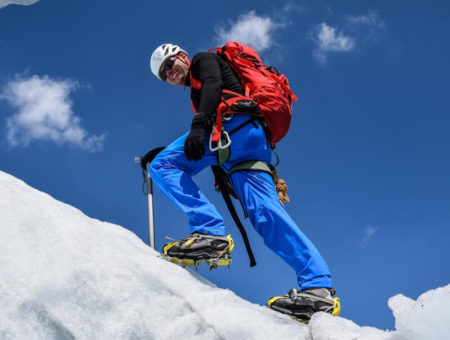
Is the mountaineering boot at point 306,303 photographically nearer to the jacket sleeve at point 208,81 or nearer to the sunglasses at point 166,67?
the jacket sleeve at point 208,81

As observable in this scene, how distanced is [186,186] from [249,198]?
0.70m

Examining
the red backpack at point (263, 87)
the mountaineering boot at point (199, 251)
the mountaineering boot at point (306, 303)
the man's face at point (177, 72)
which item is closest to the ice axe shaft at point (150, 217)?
the mountaineering boot at point (199, 251)

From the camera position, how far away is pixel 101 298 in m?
2.91

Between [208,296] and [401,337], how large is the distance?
→ 5.06 ft

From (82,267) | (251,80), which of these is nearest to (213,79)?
(251,80)

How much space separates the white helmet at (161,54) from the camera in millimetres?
Result: 5055

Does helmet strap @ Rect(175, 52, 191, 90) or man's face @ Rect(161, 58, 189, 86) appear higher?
helmet strap @ Rect(175, 52, 191, 90)

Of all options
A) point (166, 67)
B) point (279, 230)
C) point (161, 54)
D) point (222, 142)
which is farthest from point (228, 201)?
point (161, 54)

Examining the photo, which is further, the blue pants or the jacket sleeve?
the jacket sleeve

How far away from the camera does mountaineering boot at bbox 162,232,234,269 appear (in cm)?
411

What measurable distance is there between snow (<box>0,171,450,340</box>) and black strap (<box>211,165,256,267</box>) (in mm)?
1321

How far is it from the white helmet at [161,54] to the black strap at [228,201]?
1.42 meters

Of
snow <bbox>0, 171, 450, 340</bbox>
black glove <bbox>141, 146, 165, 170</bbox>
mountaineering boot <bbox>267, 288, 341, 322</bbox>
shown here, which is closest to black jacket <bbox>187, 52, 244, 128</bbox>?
black glove <bbox>141, 146, 165, 170</bbox>

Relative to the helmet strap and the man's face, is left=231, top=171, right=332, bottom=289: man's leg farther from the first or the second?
A: the helmet strap
